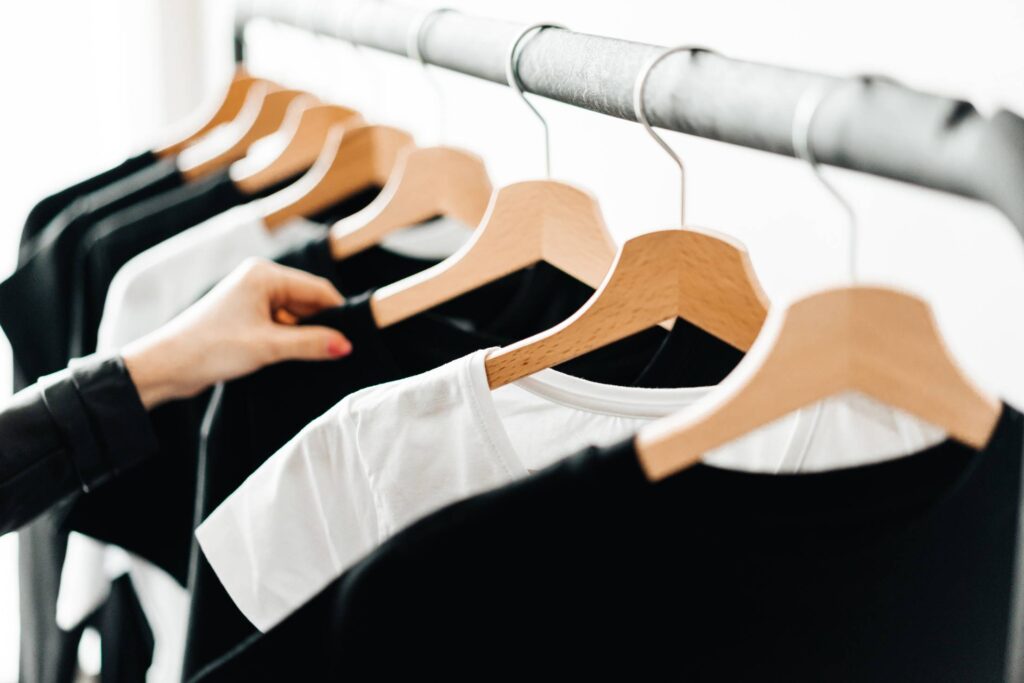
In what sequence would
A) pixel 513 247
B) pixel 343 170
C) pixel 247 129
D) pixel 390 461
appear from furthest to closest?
pixel 247 129
pixel 343 170
pixel 513 247
pixel 390 461

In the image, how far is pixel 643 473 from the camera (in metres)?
0.45

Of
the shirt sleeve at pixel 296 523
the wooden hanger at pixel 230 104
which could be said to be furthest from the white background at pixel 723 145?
the shirt sleeve at pixel 296 523

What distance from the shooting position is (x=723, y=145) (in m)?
0.92

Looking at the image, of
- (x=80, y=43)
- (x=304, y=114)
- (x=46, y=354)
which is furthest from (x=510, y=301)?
(x=80, y=43)

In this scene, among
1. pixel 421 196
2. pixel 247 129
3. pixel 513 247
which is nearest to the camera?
pixel 513 247

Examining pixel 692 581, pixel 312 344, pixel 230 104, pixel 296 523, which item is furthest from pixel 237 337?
pixel 230 104

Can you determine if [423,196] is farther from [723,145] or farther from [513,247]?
[723,145]

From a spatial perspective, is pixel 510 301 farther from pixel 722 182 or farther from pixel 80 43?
pixel 80 43

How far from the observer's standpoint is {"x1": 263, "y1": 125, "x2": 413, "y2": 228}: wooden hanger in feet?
3.13

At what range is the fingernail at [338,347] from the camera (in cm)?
72

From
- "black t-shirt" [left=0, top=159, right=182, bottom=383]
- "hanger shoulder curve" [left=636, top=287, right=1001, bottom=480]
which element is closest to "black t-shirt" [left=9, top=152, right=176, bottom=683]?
"black t-shirt" [left=0, top=159, right=182, bottom=383]

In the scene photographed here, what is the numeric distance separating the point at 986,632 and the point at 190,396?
1.86ft

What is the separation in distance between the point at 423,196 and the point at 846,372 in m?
0.45

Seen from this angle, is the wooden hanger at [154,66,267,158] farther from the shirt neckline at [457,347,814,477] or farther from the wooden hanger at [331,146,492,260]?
the shirt neckline at [457,347,814,477]
